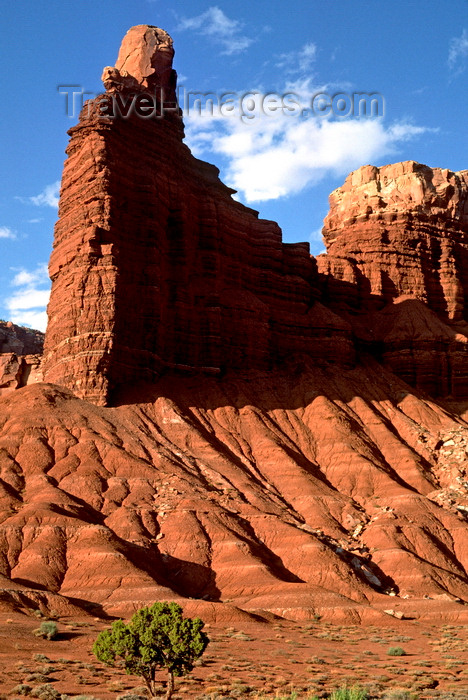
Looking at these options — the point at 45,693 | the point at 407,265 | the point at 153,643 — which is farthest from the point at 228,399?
the point at 153,643

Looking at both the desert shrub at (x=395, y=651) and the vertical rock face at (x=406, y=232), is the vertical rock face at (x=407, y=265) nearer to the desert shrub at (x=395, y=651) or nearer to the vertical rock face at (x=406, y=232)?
the vertical rock face at (x=406, y=232)

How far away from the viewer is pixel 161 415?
69.7 m

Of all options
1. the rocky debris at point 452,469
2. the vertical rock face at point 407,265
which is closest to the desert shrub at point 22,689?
the rocky debris at point 452,469

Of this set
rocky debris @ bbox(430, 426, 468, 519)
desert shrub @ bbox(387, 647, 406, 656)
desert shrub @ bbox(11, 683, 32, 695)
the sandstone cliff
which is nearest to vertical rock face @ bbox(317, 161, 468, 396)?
the sandstone cliff

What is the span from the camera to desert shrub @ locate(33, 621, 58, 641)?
34.9 metres

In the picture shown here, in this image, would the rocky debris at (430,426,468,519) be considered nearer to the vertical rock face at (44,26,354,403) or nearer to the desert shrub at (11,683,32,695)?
the vertical rock face at (44,26,354,403)

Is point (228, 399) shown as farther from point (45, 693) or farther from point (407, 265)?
point (45, 693)

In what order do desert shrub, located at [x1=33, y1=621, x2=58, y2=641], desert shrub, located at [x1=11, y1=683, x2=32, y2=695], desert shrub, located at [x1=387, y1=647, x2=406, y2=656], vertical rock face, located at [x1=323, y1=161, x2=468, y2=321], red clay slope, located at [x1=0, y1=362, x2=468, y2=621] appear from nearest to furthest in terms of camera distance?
desert shrub, located at [x1=11, y1=683, x2=32, y2=695] < desert shrub, located at [x1=33, y1=621, x2=58, y2=641] < desert shrub, located at [x1=387, y1=647, x2=406, y2=656] < red clay slope, located at [x1=0, y1=362, x2=468, y2=621] < vertical rock face, located at [x1=323, y1=161, x2=468, y2=321]

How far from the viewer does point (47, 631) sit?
3506 cm

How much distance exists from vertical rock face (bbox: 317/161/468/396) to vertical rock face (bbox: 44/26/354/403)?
21.6 ft

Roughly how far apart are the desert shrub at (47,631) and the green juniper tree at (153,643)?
12227mm

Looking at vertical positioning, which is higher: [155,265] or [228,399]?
[155,265]

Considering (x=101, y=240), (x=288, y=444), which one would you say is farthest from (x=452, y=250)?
(x=101, y=240)

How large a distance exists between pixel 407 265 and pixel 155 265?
38.0m
